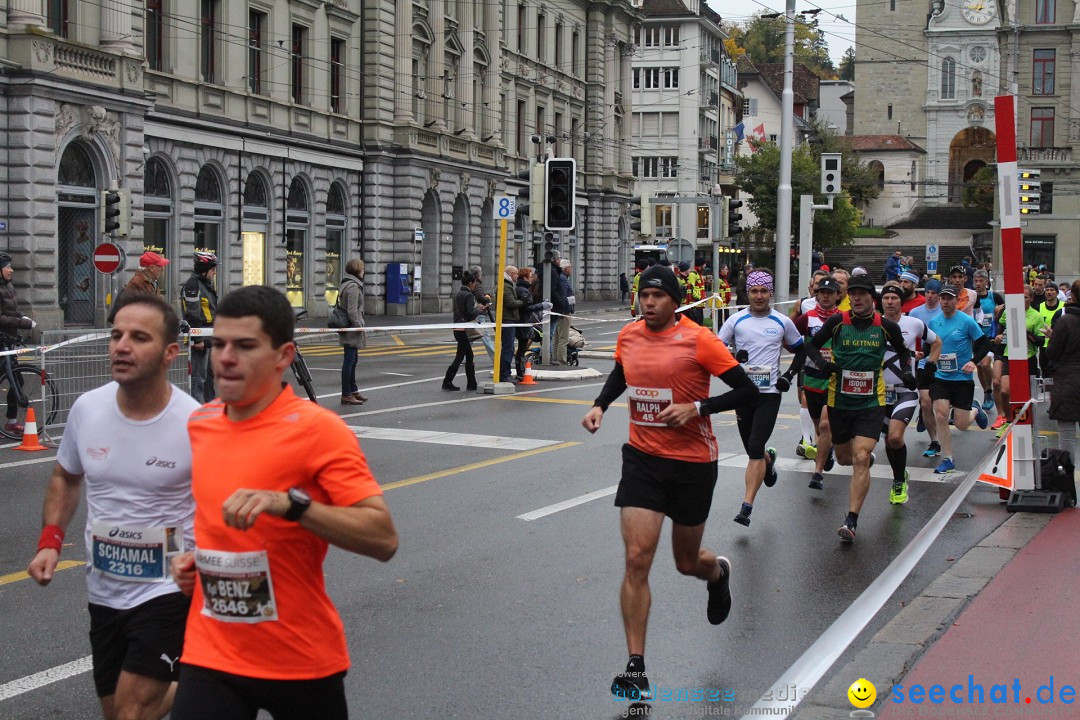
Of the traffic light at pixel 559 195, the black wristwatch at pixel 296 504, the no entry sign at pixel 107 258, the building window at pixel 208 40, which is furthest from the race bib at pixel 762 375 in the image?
the building window at pixel 208 40

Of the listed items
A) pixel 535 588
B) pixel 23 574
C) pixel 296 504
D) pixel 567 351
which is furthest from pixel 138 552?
pixel 567 351

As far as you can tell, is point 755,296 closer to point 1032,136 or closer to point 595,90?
point 595,90

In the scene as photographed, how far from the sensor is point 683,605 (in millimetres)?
7223

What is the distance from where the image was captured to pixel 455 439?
13914 mm

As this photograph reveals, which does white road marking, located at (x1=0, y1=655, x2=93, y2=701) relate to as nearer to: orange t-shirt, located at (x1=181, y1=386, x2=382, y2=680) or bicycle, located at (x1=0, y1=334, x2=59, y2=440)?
orange t-shirt, located at (x1=181, y1=386, x2=382, y2=680)

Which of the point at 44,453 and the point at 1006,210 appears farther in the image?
the point at 44,453

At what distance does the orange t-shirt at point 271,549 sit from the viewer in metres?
3.33

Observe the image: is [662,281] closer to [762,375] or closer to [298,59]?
[762,375]

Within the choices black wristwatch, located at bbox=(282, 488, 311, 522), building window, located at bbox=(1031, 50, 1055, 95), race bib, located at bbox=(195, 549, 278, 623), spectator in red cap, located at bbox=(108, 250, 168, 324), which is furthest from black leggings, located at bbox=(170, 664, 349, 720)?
building window, located at bbox=(1031, 50, 1055, 95)

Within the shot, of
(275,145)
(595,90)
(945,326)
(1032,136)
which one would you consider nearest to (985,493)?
(945,326)

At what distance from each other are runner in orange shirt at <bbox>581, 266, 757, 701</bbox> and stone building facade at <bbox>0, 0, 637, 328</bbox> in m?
24.5

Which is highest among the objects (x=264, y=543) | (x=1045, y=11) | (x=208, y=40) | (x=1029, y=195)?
(x=1045, y=11)

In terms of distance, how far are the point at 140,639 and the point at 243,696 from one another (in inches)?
28.8

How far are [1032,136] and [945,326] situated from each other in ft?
255
